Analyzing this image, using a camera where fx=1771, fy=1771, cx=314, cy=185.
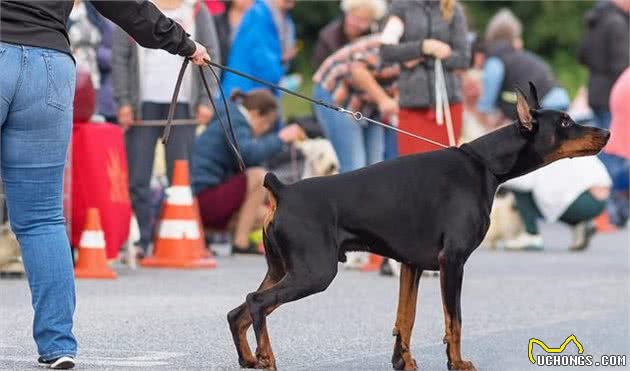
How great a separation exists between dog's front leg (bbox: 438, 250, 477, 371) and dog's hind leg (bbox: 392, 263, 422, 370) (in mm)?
218

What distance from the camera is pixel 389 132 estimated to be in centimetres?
1362

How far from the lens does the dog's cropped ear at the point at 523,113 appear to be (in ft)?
23.6

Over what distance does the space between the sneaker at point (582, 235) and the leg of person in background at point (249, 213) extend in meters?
2.85

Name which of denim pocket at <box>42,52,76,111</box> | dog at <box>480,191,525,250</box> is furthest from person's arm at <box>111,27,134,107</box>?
denim pocket at <box>42,52,76,111</box>

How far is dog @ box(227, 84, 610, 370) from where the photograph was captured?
6.94m

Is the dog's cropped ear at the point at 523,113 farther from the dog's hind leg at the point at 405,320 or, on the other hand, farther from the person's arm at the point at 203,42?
the person's arm at the point at 203,42

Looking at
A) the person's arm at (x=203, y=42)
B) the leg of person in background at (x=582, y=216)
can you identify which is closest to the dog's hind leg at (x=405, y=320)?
the person's arm at (x=203, y=42)

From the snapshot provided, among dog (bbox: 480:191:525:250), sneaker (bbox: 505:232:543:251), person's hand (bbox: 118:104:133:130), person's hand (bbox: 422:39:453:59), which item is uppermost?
person's hand (bbox: 422:39:453:59)

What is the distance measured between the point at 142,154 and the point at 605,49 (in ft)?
24.3

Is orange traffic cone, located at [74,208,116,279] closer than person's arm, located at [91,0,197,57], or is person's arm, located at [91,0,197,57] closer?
person's arm, located at [91,0,197,57]

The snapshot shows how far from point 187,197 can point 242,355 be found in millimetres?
5462

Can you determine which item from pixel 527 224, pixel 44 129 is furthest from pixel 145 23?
pixel 527 224

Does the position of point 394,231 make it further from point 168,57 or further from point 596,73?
point 596,73

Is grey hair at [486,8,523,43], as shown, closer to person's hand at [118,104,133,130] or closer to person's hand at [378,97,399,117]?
person's hand at [378,97,399,117]
